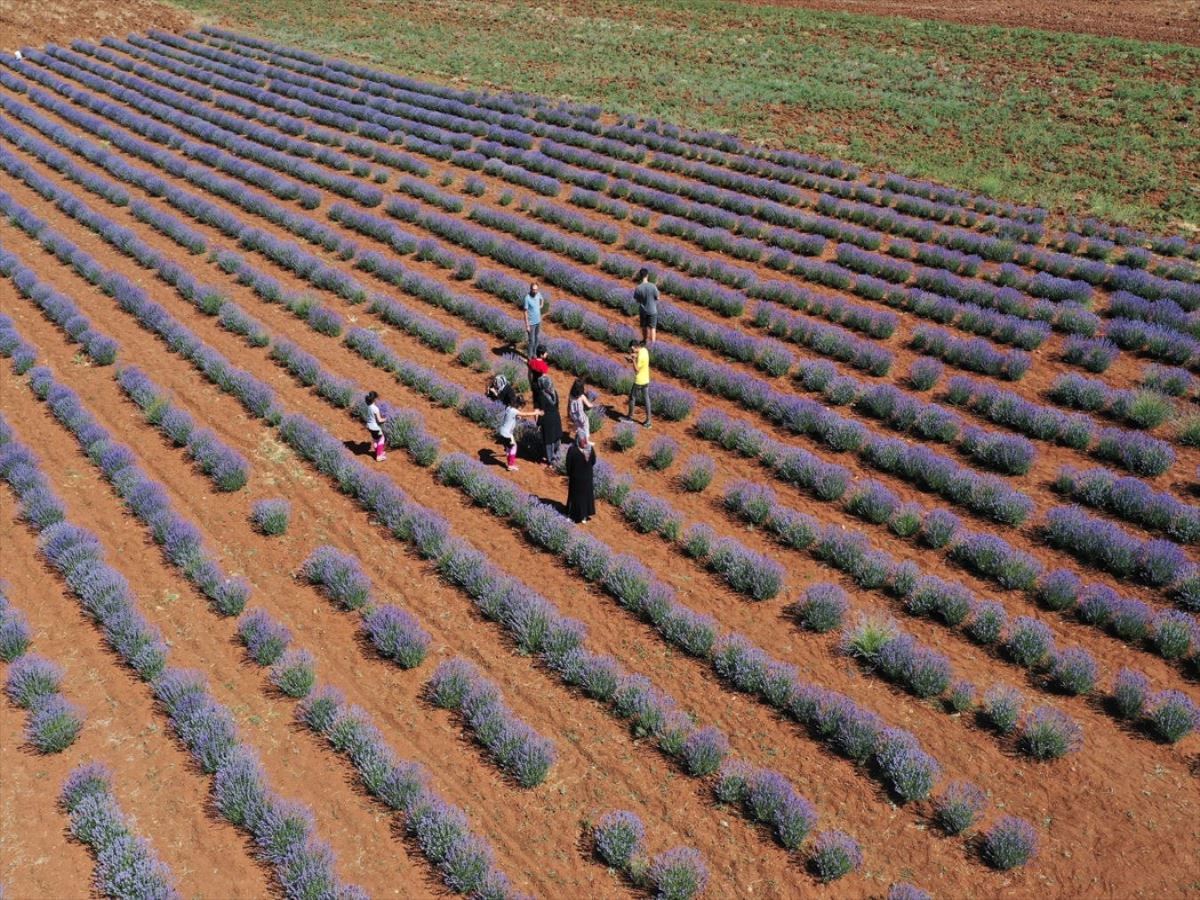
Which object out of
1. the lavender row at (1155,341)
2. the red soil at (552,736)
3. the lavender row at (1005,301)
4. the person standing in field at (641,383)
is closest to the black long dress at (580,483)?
the red soil at (552,736)

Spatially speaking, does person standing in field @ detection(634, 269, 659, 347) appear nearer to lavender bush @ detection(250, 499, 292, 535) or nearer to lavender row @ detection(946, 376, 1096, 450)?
lavender row @ detection(946, 376, 1096, 450)

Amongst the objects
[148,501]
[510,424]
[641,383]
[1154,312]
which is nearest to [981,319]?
[1154,312]

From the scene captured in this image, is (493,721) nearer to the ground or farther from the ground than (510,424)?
nearer to the ground

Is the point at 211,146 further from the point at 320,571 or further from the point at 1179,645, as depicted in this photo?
the point at 1179,645

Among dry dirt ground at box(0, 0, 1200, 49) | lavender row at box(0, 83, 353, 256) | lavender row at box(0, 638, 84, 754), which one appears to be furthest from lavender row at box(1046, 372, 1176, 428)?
dry dirt ground at box(0, 0, 1200, 49)

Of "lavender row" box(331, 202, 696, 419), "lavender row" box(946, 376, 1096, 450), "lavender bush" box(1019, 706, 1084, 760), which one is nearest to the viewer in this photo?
"lavender bush" box(1019, 706, 1084, 760)

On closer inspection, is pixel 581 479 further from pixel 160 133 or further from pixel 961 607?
pixel 160 133
